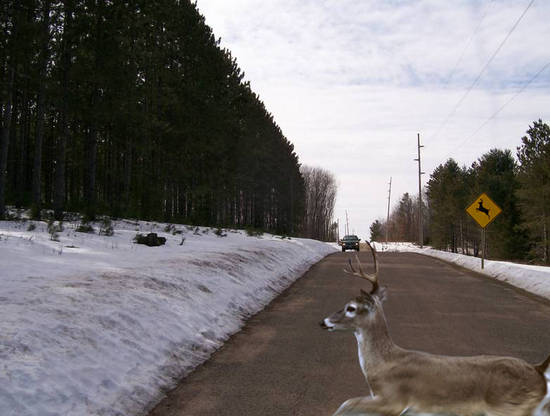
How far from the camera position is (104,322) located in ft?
20.9

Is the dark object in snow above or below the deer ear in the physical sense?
above

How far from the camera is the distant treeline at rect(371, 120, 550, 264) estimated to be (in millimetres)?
41406

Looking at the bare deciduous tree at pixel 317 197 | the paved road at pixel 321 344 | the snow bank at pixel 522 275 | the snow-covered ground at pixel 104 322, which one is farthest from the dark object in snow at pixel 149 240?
the bare deciduous tree at pixel 317 197

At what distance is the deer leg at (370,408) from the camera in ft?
11.0

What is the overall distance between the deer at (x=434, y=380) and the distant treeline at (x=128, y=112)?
65.2 feet

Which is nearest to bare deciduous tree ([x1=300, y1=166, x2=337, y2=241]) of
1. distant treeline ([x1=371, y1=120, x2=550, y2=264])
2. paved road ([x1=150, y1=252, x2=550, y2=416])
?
distant treeline ([x1=371, y1=120, x2=550, y2=264])

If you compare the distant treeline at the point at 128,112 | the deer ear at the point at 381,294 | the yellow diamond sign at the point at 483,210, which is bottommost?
the deer ear at the point at 381,294

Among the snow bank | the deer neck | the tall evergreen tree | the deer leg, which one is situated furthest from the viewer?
the tall evergreen tree

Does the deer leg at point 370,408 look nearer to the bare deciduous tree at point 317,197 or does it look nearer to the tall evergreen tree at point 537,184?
the tall evergreen tree at point 537,184

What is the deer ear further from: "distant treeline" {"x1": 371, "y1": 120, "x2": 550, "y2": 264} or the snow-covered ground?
"distant treeline" {"x1": 371, "y1": 120, "x2": 550, "y2": 264}

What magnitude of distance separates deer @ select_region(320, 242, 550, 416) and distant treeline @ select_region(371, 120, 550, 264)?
40942 millimetres

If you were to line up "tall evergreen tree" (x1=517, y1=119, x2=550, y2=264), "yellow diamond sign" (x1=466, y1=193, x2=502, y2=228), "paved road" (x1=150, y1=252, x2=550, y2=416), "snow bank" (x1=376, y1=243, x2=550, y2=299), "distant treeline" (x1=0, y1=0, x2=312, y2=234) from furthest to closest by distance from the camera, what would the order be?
"tall evergreen tree" (x1=517, y1=119, x2=550, y2=264)
"distant treeline" (x1=0, y1=0, x2=312, y2=234)
"yellow diamond sign" (x1=466, y1=193, x2=502, y2=228)
"snow bank" (x1=376, y1=243, x2=550, y2=299)
"paved road" (x1=150, y1=252, x2=550, y2=416)

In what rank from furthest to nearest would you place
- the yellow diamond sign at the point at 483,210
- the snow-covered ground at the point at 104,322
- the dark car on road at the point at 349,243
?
1. the dark car on road at the point at 349,243
2. the yellow diamond sign at the point at 483,210
3. the snow-covered ground at the point at 104,322

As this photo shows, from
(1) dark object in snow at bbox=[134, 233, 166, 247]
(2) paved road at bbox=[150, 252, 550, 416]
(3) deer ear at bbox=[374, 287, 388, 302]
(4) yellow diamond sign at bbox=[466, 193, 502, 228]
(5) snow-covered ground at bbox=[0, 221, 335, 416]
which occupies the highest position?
(4) yellow diamond sign at bbox=[466, 193, 502, 228]
